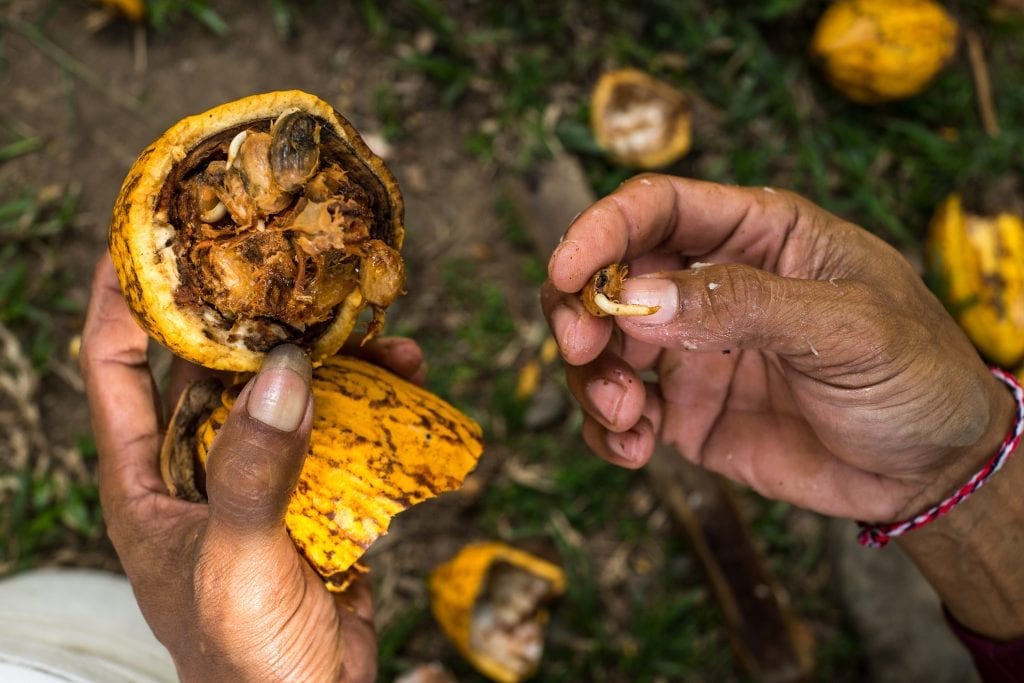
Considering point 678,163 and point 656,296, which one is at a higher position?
point 656,296

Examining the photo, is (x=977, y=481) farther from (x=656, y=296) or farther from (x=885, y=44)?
(x=885, y=44)

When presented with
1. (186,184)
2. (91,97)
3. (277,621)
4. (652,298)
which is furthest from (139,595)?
(91,97)

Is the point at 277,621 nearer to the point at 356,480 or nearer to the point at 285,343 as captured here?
the point at 356,480

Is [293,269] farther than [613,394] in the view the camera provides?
No

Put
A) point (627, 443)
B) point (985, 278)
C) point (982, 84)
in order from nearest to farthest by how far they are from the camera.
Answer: point (627, 443), point (985, 278), point (982, 84)

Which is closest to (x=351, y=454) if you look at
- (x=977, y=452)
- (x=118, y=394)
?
(x=118, y=394)

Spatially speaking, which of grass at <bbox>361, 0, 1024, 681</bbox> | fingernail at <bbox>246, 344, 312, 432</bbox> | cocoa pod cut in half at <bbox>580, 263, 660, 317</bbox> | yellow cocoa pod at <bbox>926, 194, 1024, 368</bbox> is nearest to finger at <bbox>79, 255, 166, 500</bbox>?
fingernail at <bbox>246, 344, 312, 432</bbox>

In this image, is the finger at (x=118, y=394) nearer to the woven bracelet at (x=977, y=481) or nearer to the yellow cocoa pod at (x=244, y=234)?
the yellow cocoa pod at (x=244, y=234)

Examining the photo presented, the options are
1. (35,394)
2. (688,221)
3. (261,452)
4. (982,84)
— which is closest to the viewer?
(261,452)
